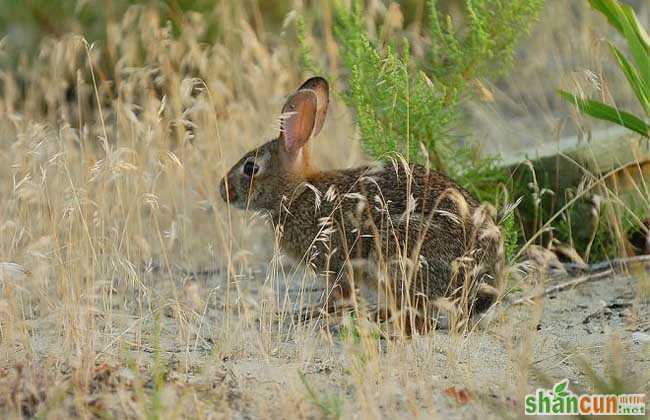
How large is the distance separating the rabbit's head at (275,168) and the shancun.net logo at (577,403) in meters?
2.05

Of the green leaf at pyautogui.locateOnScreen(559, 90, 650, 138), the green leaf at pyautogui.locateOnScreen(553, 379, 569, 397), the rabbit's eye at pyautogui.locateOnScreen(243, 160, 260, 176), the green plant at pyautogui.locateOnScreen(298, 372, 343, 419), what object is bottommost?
the green leaf at pyautogui.locateOnScreen(553, 379, 569, 397)

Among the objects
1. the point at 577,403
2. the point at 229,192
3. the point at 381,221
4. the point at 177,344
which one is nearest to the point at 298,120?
the point at 229,192

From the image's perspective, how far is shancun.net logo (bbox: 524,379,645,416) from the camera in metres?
3.27

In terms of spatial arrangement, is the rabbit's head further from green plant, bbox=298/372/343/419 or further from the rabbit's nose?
green plant, bbox=298/372/343/419

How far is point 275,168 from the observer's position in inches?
211

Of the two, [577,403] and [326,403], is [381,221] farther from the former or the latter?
→ [577,403]

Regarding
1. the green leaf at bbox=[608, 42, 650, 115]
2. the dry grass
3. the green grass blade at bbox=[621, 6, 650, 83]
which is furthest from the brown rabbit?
the green grass blade at bbox=[621, 6, 650, 83]

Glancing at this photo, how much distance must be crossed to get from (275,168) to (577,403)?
2.37 m

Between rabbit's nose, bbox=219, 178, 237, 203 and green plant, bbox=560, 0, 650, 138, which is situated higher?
green plant, bbox=560, 0, 650, 138

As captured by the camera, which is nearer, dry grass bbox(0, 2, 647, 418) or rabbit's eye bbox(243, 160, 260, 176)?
dry grass bbox(0, 2, 647, 418)

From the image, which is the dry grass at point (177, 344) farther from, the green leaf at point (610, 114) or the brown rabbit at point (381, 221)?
the green leaf at point (610, 114)

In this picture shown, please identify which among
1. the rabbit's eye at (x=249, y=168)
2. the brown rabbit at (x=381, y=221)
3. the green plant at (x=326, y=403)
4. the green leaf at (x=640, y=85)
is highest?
the green leaf at (x=640, y=85)

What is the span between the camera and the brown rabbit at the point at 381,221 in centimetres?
449

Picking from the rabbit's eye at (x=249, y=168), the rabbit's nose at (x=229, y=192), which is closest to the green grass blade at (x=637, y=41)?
the rabbit's eye at (x=249, y=168)
